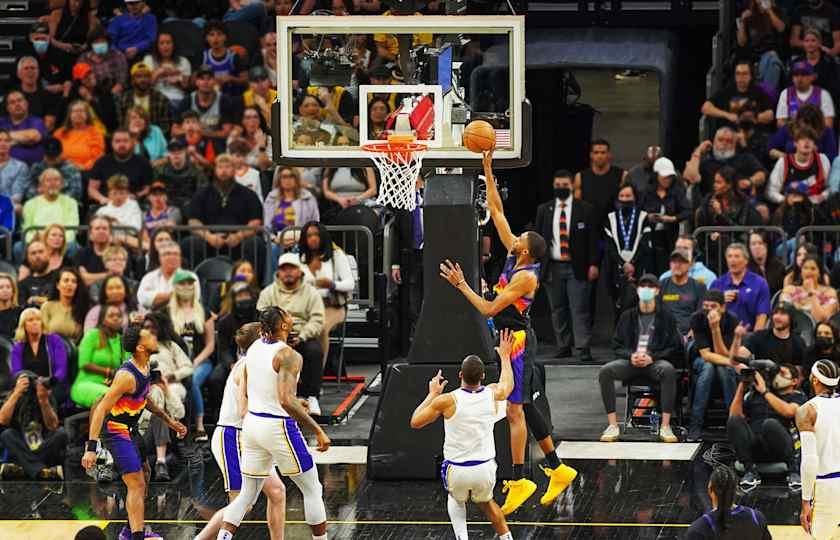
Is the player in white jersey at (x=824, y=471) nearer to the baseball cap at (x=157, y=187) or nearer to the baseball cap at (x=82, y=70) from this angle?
the baseball cap at (x=157, y=187)

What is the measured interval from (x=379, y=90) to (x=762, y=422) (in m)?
4.31

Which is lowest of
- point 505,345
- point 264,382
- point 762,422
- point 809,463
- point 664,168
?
point 762,422

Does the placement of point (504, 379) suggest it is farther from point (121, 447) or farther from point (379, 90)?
point (379, 90)

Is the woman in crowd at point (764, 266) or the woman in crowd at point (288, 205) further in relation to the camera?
the woman in crowd at point (288, 205)

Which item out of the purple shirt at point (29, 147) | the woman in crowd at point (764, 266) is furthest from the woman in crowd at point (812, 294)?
the purple shirt at point (29, 147)

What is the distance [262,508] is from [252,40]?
28.7 ft

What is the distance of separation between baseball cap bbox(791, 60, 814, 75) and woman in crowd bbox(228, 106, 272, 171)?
5930mm

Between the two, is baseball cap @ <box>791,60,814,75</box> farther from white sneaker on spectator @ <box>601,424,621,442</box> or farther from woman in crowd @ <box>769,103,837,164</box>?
white sneaker on spectator @ <box>601,424,621,442</box>

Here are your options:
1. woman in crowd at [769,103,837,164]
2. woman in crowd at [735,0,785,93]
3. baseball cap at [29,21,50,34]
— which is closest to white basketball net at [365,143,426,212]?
woman in crowd at [769,103,837,164]

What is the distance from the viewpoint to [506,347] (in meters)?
14.2

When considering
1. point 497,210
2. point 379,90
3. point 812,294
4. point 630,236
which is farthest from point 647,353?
point 379,90

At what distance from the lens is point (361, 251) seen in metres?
20.6

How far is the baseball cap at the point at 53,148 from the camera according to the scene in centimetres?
2189

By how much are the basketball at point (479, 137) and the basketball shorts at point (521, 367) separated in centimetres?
150
